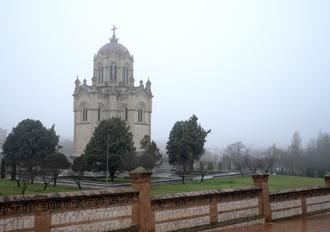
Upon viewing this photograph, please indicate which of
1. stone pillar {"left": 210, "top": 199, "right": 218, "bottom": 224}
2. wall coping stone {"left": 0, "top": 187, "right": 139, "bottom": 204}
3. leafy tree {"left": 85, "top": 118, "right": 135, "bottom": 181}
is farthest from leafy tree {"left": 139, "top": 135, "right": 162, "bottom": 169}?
wall coping stone {"left": 0, "top": 187, "right": 139, "bottom": 204}

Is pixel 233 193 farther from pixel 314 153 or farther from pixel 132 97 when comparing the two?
pixel 132 97

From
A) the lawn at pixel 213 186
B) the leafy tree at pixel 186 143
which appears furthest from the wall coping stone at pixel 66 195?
the leafy tree at pixel 186 143

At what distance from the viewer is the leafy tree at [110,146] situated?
4588cm

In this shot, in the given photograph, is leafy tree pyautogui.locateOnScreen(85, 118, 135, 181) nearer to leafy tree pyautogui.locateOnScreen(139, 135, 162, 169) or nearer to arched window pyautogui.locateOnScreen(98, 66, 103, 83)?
leafy tree pyautogui.locateOnScreen(139, 135, 162, 169)

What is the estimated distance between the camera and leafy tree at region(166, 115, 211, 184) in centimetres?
5447

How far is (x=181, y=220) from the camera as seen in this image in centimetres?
1270

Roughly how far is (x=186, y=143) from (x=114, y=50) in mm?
18596

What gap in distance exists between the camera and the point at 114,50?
210 feet

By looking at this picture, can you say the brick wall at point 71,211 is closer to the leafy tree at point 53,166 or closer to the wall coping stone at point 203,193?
the wall coping stone at point 203,193

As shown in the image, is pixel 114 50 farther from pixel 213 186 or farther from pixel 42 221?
pixel 42 221

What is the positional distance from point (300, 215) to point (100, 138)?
32238mm

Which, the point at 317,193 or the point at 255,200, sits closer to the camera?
the point at 255,200

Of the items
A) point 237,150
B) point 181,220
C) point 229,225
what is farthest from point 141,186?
point 237,150

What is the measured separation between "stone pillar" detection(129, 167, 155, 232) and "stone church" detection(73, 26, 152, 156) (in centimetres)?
5044
